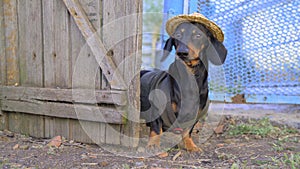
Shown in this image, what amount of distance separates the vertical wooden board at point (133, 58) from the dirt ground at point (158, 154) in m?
0.27

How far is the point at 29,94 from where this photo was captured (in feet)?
10.2

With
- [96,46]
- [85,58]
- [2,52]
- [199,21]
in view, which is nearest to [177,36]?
[199,21]

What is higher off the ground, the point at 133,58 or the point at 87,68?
the point at 133,58

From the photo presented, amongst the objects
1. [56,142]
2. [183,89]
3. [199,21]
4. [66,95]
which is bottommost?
[56,142]

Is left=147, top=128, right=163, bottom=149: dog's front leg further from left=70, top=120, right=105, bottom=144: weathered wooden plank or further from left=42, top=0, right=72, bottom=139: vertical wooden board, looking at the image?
left=42, top=0, right=72, bottom=139: vertical wooden board

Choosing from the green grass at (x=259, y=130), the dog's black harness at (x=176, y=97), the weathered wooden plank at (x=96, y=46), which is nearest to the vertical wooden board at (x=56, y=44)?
the weathered wooden plank at (x=96, y=46)

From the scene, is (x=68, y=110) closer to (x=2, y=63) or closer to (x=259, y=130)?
(x=2, y=63)

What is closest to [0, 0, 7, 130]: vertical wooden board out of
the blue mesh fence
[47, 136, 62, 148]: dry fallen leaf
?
[47, 136, 62, 148]: dry fallen leaf

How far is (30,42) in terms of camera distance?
3.16 m

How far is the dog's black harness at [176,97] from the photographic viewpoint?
288 cm

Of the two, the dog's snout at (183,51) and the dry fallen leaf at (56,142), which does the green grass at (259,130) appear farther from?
the dry fallen leaf at (56,142)

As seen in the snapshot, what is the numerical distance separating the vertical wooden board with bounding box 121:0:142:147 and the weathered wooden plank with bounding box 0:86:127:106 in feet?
0.31

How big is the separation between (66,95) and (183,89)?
1.04 m

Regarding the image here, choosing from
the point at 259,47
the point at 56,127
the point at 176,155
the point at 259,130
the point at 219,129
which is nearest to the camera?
the point at 176,155
